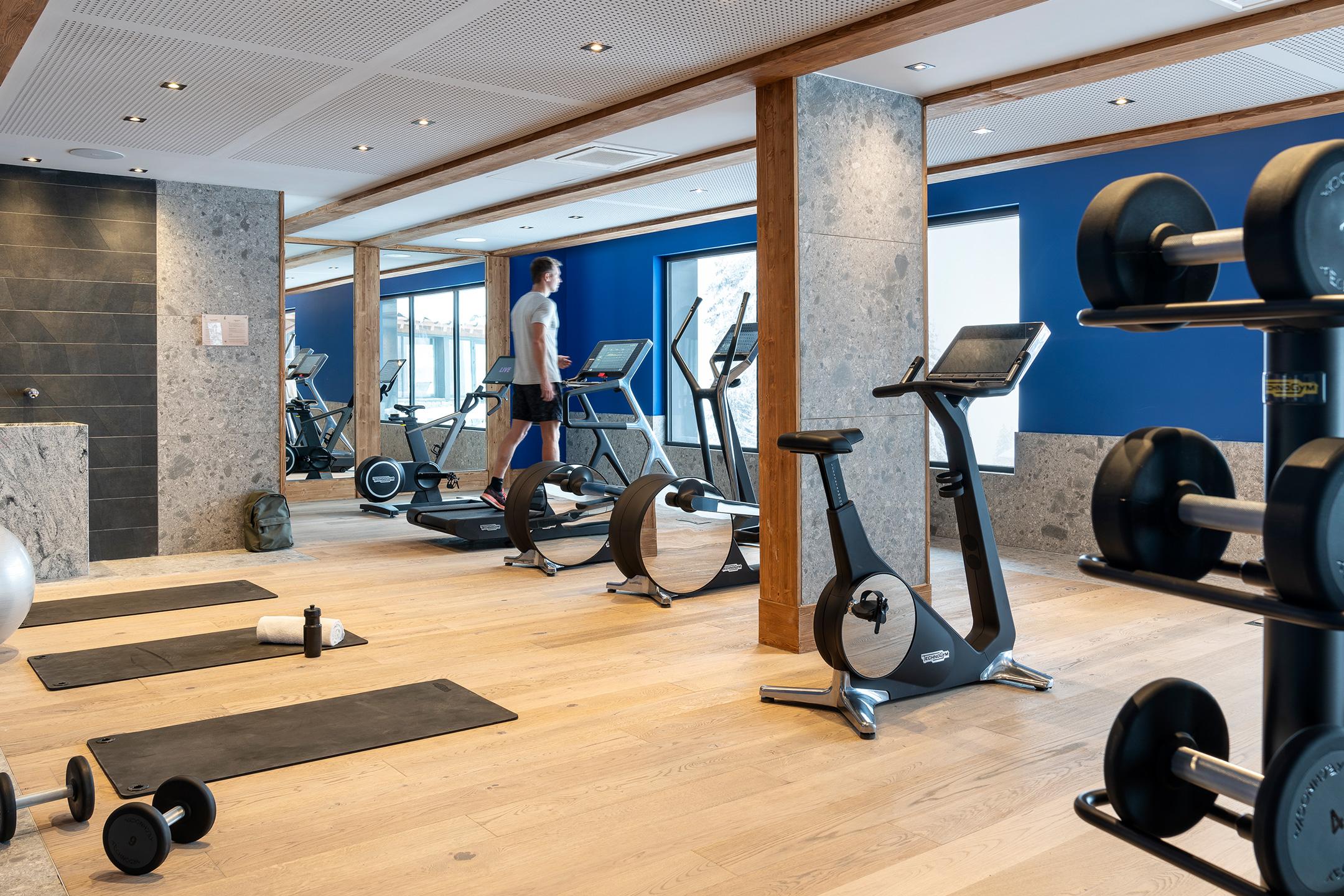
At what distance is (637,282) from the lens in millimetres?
9727

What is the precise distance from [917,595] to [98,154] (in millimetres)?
5275

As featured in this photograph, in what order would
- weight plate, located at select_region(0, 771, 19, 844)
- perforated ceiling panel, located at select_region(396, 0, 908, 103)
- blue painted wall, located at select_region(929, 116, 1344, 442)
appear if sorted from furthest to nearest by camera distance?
blue painted wall, located at select_region(929, 116, 1344, 442), perforated ceiling panel, located at select_region(396, 0, 908, 103), weight plate, located at select_region(0, 771, 19, 844)

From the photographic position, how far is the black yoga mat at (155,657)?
12.4 feet

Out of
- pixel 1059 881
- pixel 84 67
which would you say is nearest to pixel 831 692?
pixel 1059 881

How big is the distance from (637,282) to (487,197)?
7.69ft

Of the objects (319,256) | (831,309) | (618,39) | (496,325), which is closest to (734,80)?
(618,39)

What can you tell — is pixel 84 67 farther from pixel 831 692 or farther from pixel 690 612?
pixel 831 692

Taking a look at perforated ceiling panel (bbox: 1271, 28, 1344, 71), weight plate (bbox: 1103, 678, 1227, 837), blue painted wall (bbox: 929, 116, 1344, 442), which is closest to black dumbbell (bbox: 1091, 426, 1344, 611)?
weight plate (bbox: 1103, 678, 1227, 837)

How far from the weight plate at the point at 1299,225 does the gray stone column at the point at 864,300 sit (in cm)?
287

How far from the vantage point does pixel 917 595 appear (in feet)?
10.9

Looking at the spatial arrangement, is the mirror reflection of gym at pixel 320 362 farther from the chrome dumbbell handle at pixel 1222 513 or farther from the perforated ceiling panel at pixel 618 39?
the chrome dumbbell handle at pixel 1222 513

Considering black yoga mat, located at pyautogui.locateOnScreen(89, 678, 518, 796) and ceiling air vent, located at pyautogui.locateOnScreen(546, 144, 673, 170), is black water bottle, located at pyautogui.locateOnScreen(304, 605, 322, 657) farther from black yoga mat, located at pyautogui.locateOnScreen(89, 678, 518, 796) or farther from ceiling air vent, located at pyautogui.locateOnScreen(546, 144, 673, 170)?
ceiling air vent, located at pyautogui.locateOnScreen(546, 144, 673, 170)

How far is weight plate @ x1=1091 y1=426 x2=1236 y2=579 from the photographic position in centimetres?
143

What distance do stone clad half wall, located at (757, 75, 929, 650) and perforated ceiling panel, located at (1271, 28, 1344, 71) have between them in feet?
4.73
